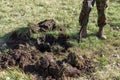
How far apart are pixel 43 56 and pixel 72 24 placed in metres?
2.39

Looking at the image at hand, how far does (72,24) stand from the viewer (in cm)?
938

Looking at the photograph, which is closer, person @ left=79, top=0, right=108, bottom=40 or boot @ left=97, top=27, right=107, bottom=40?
person @ left=79, top=0, right=108, bottom=40

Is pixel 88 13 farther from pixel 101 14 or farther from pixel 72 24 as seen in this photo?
pixel 72 24

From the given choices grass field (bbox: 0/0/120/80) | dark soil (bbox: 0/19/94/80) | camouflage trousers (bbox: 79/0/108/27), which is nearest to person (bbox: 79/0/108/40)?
camouflage trousers (bbox: 79/0/108/27)

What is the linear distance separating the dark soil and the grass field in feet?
0.69

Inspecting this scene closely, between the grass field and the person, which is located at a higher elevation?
the person

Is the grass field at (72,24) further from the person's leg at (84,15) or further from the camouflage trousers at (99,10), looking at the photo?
the camouflage trousers at (99,10)

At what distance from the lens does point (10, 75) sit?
6.77 m

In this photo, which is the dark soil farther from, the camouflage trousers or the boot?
the boot

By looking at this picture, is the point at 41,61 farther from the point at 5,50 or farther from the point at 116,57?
the point at 116,57

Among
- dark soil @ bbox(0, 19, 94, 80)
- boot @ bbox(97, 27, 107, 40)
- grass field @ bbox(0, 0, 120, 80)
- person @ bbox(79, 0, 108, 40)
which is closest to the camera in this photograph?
dark soil @ bbox(0, 19, 94, 80)

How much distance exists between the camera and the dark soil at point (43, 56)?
681 cm

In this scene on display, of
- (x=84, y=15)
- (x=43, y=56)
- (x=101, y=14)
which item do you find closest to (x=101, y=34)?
(x=101, y=14)

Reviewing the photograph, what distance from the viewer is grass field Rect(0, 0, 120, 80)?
7.17 m
